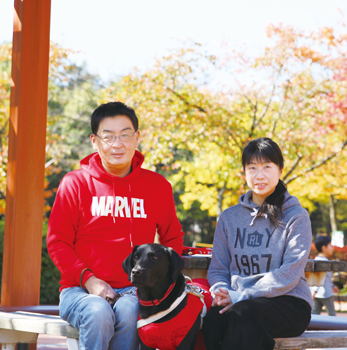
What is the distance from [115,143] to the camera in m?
2.91

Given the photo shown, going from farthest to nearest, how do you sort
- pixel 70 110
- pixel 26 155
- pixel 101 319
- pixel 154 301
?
1. pixel 70 110
2. pixel 26 155
3. pixel 154 301
4. pixel 101 319

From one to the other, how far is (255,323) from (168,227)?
923 mm

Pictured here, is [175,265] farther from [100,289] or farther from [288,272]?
[288,272]

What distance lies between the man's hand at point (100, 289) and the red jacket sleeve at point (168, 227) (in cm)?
57

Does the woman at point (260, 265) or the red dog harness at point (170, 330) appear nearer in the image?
the red dog harness at point (170, 330)

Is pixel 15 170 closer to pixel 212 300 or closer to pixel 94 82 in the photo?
pixel 212 300

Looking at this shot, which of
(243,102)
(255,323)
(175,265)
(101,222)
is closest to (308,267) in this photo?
(255,323)

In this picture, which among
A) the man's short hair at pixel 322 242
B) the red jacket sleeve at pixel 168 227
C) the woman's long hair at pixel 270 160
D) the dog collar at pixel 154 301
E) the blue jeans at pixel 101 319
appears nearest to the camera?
the blue jeans at pixel 101 319

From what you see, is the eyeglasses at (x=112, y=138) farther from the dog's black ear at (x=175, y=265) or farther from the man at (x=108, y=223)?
the dog's black ear at (x=175, y=265)

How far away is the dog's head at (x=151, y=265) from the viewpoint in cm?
237

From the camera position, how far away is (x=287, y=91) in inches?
376

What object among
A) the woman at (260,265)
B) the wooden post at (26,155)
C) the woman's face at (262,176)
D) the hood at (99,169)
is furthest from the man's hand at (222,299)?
the wooden post at (26,155)

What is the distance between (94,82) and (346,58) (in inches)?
778

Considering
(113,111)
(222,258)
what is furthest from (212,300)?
(113,111)
